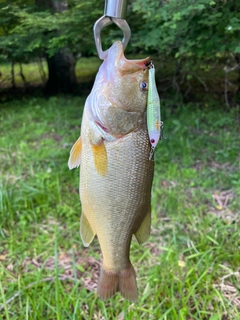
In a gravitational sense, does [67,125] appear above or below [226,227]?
below

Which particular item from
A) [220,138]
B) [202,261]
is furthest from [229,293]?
[220,138]

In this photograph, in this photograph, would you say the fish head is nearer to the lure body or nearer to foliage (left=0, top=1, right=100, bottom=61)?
the lure body

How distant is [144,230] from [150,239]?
67.8 inches

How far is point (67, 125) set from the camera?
5.32 m

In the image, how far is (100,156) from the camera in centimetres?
123

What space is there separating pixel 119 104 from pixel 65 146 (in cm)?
338

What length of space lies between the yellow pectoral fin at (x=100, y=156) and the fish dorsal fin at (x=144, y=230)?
0.25m

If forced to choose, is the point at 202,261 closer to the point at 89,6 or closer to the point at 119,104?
the point at 119,104

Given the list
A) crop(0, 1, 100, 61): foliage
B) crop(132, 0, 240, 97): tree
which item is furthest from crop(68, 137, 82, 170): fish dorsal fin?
crop(0, 1, 100, 61): foliage

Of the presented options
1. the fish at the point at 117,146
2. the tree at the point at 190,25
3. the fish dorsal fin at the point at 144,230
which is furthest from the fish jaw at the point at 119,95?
the tree at the point at 190,25

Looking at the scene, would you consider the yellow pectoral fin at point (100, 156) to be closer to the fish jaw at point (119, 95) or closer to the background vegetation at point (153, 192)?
the fish jaw at point (119, 95)

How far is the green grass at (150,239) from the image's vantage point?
2.34 meters

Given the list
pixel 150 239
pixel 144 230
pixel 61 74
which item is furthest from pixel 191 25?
pixel 61 74

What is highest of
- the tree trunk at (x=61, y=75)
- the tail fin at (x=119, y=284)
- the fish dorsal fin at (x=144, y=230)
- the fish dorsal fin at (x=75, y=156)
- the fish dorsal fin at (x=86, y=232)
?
the fish dorsal fin at (x=75, y=156)
